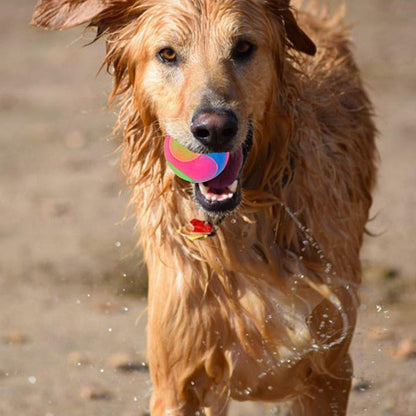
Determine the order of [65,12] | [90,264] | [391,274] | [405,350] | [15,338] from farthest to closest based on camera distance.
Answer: [90,264] < [391,274] < [15,338] < [405,350] < [65,12]

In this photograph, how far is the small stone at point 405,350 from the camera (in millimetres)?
6551

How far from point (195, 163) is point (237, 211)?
427 millimetres

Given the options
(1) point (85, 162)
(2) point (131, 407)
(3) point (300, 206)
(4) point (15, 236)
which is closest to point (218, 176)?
(3) point (300, 206)

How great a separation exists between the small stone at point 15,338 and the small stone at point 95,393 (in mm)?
826

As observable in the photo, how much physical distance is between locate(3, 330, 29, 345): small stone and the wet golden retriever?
2.36 meters

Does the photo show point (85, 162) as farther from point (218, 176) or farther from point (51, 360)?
point (218, 176)

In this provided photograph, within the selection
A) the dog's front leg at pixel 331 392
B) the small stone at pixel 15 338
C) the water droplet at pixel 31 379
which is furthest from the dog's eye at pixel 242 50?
the small stone at pixel 15 338

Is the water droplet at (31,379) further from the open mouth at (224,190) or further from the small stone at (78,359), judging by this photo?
the open mouth at (224,190)

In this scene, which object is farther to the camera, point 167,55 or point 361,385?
point 361,385

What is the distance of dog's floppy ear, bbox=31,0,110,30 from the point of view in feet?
14.4

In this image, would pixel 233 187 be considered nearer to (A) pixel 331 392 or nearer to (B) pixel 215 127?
(B) pixel 215 127

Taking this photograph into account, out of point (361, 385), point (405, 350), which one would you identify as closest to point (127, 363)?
point (361, 385)

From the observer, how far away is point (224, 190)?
13.9 feet

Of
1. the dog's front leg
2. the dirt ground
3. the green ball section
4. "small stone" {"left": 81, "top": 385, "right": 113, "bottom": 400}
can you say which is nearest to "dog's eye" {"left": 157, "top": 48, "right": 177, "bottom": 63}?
the green ball section
